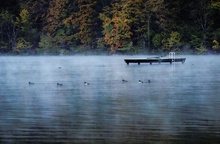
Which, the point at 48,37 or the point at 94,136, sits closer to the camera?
the point at 94,136

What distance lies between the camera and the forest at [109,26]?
193 feet

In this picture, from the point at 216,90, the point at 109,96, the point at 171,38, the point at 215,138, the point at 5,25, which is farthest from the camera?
the point at 5,25

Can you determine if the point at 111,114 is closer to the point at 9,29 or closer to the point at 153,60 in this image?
the point at 153,60

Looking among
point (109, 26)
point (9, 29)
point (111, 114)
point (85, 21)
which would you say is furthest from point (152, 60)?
point (111, 114)

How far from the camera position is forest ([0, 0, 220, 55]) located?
58956mm

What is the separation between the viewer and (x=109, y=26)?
60062mm

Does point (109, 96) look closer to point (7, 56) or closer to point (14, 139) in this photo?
point (14, 139)

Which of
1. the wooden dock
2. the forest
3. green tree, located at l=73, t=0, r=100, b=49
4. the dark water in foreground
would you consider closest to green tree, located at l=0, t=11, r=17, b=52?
the forest

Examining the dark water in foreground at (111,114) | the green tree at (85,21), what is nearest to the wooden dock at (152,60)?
the green tree at (85,21)

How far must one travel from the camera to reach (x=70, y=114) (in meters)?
15.5

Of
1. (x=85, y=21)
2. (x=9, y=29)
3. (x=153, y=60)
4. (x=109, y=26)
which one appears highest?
(x=85, y=21)

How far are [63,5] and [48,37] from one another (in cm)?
360

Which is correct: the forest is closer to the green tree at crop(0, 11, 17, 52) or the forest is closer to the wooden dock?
the green tree at crop(0, 11, 17, 52)

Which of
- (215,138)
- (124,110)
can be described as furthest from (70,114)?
(215,138)
